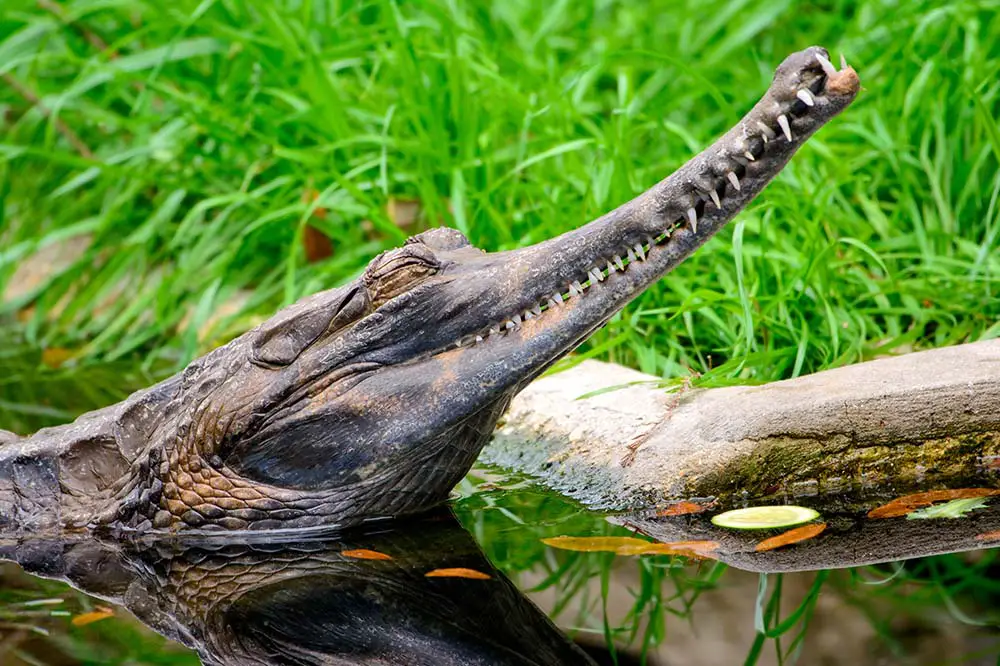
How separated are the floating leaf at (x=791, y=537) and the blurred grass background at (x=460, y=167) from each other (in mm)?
936

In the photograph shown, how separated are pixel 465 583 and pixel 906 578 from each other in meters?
1.11

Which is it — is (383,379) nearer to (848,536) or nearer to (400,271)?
(400,271)

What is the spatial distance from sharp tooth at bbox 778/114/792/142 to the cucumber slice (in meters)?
1.11

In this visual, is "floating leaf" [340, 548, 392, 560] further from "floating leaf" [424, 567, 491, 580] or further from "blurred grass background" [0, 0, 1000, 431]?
"blurred grass background" [0, 0, 1000, 431]

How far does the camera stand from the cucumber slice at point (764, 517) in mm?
3506

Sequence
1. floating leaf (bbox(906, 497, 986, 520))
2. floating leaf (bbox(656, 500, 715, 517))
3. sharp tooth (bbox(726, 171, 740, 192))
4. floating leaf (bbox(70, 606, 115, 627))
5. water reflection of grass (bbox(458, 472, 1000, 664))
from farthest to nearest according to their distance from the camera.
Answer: floating leaf (bbox(656, 500, 715, 517)), floating leaf (bbox(906, 497, 986, 520)), floating leaf (bbox(70, 606, 115, 627)), sharp tooth (bbox(726, 171, 740, 192)), water reflection of grass (bbox(458, 472, 1000, 664))

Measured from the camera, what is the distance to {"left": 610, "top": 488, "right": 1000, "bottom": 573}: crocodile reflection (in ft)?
10.5

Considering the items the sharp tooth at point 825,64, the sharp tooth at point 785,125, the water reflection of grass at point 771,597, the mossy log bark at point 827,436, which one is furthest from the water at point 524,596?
the sharp tooth at point 825,64

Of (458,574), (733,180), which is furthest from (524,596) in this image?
(733,180)

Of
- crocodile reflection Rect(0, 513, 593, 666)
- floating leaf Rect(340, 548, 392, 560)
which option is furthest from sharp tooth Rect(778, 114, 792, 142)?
floating leaf Rect(340, 548, 392, 560)

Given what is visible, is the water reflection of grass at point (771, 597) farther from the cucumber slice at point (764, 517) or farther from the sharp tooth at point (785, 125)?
the sharp tooth at point (785, 125)

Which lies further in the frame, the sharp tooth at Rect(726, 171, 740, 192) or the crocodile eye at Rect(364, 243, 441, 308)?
the crocodile eye at Rect(364, 243, 441, 308)

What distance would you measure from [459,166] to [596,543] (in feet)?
8.73

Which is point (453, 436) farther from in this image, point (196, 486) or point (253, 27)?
point (253, 27)
